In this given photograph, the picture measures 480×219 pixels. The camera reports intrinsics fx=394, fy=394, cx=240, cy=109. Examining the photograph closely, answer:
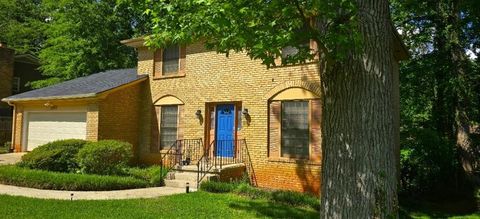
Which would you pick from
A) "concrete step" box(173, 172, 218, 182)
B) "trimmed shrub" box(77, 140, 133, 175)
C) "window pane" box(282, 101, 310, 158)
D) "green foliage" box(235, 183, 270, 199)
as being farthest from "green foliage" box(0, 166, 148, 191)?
"window pane" box(282, 101, 310, 158)

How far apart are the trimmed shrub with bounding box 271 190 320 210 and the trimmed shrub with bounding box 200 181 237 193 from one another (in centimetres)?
144

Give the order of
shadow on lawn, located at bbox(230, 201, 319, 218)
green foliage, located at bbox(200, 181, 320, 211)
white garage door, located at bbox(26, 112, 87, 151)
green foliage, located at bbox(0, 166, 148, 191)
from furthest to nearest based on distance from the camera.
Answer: white garage door, located at bbox(26, 112, 87, 151)
green foliage, located at bbox(0, 166, 148, 191)
green foliage, located at bbox(200, 181, 320, 211)
shadow on lawn, located at bbox(230, 201, 319, 218)

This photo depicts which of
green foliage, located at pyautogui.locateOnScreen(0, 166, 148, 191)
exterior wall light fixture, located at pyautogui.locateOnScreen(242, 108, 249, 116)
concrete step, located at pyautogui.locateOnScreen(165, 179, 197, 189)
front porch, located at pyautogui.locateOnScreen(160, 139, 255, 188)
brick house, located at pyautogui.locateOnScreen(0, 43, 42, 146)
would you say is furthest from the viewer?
brick house, located at pyautogui.locateOnScreen(0, 43, 42, 146)

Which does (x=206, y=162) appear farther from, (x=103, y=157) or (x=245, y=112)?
(x=103, y=157)

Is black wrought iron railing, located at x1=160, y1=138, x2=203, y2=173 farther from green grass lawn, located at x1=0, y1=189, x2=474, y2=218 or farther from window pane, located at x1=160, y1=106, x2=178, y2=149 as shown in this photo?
green grass lawn, located at x1=0, y1=189, x2=474, y2=218

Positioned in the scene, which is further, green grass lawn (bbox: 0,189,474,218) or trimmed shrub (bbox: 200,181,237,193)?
trimmed shrub (bbox: 200,181,237,193)

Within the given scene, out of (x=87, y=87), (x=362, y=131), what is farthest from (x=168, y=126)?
(x=362, y=131)

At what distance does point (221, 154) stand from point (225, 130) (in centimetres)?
90

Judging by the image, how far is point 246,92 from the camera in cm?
1396

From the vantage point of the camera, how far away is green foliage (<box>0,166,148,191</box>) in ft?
39.1

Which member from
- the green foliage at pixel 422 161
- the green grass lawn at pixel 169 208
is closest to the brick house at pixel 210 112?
the green grass lawn at pixel 169 208

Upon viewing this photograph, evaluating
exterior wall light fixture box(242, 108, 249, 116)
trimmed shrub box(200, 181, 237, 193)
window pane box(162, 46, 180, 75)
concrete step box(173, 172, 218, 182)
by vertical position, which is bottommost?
trimmed shrub box(200, 181, 237, 193)

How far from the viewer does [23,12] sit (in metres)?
40.1

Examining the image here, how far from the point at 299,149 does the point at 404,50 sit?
4.57 meters
